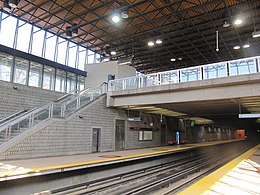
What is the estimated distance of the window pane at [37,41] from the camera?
757 inches

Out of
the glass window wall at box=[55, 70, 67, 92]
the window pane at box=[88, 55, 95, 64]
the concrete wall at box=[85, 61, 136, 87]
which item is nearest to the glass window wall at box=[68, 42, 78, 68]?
the concrete wall at box=[85, 61, 136, 87]

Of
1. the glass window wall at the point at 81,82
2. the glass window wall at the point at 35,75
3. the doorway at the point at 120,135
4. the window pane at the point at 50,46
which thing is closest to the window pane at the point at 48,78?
the glass window wall at the point at 35,75

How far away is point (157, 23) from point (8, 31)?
1225cm

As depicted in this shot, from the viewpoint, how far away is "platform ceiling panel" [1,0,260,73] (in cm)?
1556

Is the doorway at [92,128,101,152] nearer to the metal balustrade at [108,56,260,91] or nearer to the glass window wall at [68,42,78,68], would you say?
the metal balustrade at [108,56,260,91]

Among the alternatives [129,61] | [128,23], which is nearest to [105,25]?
[128,23]

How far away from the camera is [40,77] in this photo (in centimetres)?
1744

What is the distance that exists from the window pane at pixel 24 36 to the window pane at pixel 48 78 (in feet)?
8.96

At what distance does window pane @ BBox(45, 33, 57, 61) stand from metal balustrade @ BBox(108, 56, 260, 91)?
767cm

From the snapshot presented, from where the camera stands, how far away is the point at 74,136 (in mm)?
13312

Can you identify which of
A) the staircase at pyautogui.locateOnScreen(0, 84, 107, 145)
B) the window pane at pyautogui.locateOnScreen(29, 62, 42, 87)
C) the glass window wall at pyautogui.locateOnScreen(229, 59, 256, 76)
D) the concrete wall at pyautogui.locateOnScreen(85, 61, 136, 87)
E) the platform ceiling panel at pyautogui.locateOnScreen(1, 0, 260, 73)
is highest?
the platform ceiling panel at pyautogui.locateOnScreen(1, 0, 260, 73)

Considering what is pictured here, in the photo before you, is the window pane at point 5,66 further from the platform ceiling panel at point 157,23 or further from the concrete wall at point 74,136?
the concrete wall at point 74,136

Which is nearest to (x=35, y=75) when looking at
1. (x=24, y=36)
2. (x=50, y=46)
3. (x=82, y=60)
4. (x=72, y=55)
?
(x=24, y=36)

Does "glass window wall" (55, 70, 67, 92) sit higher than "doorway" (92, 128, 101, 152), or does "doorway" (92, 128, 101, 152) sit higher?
"glass window wall" (55, 70, 67, 92)
